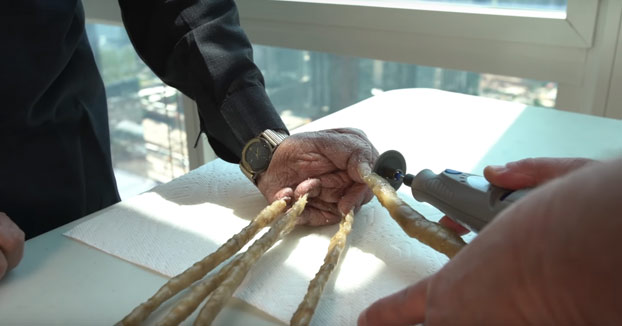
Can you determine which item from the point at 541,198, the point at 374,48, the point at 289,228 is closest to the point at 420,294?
the point at 541,198

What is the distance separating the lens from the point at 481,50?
58.1 inches

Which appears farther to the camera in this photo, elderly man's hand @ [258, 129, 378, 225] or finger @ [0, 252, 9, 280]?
elderly man's hand @ [258, 129, 378, 225]

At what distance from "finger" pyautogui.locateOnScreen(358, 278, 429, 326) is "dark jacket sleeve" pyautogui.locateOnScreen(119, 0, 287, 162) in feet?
Answer: 1.67

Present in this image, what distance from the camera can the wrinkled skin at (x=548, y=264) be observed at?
0.29 metres

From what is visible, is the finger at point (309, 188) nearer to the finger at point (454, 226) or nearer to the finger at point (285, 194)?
the finger at point (285, 194)

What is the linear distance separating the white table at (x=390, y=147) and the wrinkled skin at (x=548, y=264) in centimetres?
26

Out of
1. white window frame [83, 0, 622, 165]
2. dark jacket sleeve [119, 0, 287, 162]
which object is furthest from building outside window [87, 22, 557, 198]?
dark jacket sleeve [119, 0, 287, 162]

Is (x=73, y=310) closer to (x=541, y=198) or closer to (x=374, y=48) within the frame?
(x=541, y=198)

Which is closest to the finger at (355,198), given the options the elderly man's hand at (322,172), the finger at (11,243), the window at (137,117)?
Answer: the elderly man's hand at (322,172)

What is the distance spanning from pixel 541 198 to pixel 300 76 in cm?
195

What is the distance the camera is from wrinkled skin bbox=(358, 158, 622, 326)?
0.97ft

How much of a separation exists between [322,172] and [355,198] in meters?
0.07

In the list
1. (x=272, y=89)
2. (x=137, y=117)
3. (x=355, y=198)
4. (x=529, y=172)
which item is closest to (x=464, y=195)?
(x=529, y=172)

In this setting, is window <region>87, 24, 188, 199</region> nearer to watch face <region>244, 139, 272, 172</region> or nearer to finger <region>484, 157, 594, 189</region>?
watch face <region>244, 139, 272, 172</region>
